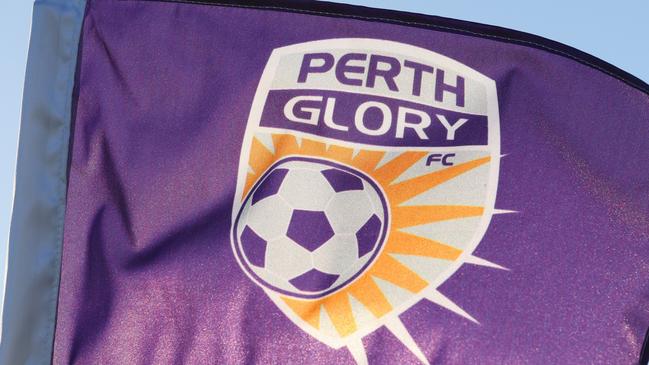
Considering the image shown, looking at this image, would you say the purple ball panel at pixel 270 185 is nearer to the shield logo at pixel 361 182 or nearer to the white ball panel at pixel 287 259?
the shield logo at pixel 361 182

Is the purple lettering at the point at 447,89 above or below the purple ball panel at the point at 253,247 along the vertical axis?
above

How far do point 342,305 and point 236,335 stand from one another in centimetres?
39

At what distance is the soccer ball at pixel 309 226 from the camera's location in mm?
4242

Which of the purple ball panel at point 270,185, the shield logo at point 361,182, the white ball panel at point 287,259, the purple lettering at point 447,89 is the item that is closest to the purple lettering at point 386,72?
the shield logo at point 361,182

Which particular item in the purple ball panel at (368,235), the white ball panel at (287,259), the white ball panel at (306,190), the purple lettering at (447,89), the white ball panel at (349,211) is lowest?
the white ball panel at (287,259)

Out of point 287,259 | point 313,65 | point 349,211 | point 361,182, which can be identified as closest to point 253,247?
point 287,259

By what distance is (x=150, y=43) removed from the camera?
4.64 m

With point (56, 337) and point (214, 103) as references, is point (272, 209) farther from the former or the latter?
point (56, 337)

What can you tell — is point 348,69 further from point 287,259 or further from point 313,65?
point 287,259

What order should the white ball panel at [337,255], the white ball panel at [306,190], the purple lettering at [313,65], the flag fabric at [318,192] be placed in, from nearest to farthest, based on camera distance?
1. the flag fabric at [318,192]
2. the white ball panel at [337,255]
3. the white ball panel at [306,190]
4. the purple lettering at [313,65]

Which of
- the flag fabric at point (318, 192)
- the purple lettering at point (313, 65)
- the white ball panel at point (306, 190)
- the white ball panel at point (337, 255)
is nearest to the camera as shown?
the flag fabric at point (318, 192)

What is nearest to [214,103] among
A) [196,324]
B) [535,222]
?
[196,324]

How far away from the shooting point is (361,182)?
14.7ft

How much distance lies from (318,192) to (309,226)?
15 cm
